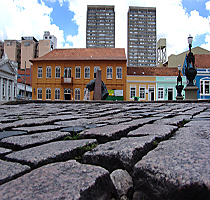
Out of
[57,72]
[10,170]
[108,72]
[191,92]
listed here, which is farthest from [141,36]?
[10,170]

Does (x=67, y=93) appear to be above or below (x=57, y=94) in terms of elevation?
above

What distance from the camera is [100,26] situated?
106688mm

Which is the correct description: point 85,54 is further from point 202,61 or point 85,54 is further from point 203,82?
point 202,61

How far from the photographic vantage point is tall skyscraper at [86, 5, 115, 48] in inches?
4104

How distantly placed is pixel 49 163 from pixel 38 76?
107 feet

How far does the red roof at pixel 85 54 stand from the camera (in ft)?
103

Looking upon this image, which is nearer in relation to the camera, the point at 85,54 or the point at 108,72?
the point at 108,72

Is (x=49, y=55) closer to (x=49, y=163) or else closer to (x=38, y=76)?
(x=38, y=76)

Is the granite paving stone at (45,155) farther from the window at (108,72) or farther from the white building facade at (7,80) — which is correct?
the white building facade at (7,80)

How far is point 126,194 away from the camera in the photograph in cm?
96

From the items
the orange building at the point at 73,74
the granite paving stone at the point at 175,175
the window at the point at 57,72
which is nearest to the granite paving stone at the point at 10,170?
the granite paving stone at the point at 175,175

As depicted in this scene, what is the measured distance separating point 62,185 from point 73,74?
3109cm

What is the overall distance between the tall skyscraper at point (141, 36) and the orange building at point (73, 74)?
3221 inches

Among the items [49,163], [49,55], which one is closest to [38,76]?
[49,55]
